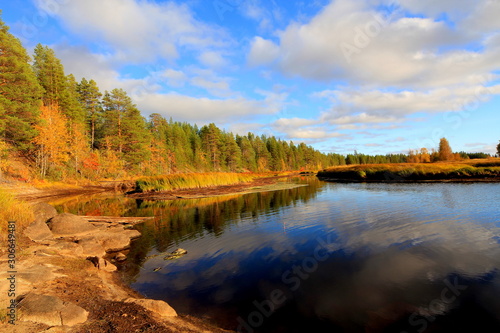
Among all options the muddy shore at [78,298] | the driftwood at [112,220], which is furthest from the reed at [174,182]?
the muddy shore at [78,298]

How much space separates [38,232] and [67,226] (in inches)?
61.6

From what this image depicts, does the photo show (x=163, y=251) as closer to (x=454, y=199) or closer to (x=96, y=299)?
(x=96, y=299)

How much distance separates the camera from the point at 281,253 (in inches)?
444

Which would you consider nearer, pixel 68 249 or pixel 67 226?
pixel 68 249

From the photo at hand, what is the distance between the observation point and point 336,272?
8977 millimetres

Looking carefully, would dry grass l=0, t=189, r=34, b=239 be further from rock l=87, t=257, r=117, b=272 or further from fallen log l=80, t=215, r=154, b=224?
fallen log l=80, t=215, r=154, b=224

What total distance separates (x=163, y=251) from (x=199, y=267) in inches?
128

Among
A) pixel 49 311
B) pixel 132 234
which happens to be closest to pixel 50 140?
pixel 132 234

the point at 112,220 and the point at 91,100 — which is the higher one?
the point at 91,100

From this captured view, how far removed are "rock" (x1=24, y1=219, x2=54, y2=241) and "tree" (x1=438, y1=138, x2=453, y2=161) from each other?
87.5 meters

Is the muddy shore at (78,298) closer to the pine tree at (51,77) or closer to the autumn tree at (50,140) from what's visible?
the autumn tree at (50,140)

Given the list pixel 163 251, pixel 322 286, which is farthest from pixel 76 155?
pixel 322 286

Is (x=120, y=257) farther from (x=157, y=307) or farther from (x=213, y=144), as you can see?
(x=213, y=144)

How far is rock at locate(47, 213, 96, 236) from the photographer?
529 inches
